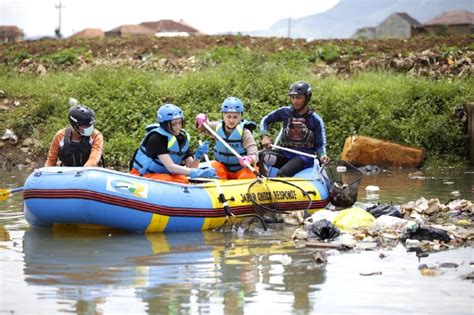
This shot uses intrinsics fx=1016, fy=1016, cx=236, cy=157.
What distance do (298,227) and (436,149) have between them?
8.37 metres

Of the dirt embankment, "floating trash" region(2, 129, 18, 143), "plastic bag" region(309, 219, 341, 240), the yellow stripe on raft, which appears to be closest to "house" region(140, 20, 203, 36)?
the dirt embankment

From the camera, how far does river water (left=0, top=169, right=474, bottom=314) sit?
24.8 feet

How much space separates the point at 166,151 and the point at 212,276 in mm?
2942

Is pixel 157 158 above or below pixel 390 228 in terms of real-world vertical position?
above

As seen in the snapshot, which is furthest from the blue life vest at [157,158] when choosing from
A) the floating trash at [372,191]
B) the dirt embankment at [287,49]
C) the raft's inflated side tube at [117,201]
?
the dirt embankment at [287,49]

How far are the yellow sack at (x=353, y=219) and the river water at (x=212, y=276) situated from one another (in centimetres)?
58

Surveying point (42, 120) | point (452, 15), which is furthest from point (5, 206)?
point (452, 15)

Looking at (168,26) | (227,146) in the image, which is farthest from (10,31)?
(227,146)

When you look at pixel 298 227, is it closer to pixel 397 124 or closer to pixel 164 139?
pixel 164 139

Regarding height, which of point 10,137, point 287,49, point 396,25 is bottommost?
point 10,137

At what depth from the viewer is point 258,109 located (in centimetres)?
1991

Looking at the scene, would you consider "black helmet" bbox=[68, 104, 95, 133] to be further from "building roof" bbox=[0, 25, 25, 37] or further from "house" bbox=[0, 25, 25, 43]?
"building roof" bbox=[0, 25, 25, 37]

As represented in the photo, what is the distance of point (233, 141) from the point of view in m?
12.4

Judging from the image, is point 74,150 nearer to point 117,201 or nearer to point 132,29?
point 117,201
